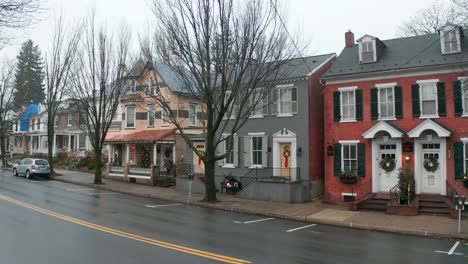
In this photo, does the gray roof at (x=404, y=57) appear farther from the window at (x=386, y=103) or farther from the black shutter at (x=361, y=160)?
the black shutter at (x=361, y=160)

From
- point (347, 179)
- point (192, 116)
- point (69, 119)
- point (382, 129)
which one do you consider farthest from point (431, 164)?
point (69, 119)

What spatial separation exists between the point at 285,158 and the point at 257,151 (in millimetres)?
1850

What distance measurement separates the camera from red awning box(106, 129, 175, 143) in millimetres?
28781

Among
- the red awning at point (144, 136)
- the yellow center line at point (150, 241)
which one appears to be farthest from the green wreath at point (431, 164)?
the red awning at point (144, 136)

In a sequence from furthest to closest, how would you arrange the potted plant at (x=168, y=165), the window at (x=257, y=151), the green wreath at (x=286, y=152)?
the potted plant at (x=168, y=165), the window at (x=257, y=151), the green wreath at (x=286, y=152)

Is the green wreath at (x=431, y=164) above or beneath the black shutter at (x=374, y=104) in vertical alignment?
beneath

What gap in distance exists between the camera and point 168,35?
62.6 feet

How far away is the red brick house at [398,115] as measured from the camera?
18.3 meters

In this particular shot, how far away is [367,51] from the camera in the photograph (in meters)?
21.2

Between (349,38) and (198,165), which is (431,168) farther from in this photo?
(198,165)

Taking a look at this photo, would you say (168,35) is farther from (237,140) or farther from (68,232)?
(68,232)

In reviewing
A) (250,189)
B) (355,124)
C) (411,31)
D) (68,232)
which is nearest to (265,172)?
(250,189)

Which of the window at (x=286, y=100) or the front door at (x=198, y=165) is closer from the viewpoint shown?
the window at (x=286, y=100)

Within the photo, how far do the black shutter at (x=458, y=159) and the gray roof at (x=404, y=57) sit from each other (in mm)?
3850
